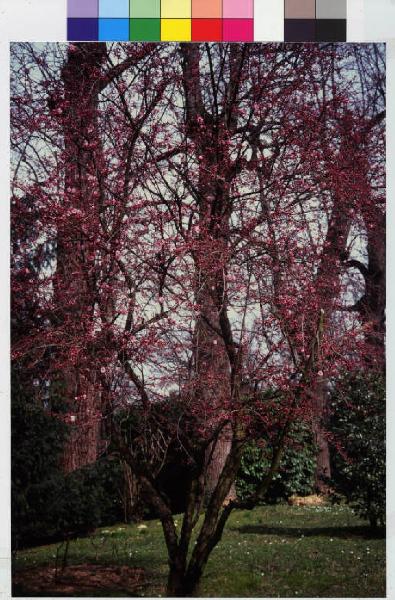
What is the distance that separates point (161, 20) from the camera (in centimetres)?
480

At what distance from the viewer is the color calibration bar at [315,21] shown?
189 inches

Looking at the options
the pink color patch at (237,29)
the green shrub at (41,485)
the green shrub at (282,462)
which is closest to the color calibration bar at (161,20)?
the pink color patch at (237,29)

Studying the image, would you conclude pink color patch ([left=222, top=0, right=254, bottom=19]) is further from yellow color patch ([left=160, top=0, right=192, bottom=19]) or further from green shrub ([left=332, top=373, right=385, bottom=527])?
green shrub ([left=332, top=373, right=385, bottom=527])

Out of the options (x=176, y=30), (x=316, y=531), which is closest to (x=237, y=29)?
(x=176, y=30)

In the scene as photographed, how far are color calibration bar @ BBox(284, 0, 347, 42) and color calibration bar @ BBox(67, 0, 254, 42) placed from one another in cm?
22

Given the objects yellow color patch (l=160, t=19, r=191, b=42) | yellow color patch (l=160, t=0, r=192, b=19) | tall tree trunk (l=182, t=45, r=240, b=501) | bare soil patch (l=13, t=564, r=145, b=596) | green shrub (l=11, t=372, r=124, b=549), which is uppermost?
yellow color patch (l=160, t=0, r=192, b=19)

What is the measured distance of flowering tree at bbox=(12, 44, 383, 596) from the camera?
15.9 ft

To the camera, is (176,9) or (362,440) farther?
(362,440)

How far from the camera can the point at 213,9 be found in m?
4.77

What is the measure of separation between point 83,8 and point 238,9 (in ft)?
2.88

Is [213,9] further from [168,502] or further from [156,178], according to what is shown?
[168,502]

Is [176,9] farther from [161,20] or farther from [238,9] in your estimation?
[238,9]

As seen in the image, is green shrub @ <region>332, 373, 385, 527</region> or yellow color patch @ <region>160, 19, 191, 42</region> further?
green shrub @ <region>332, 373, 385, 527</region>

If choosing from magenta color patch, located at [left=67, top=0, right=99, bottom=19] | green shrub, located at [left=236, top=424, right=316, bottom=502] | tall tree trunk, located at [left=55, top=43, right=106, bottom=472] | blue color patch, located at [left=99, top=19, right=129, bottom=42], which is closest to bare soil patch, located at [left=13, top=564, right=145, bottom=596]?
tall tree trunk, located at [left=55, top=43, right=106, bottom=472]
